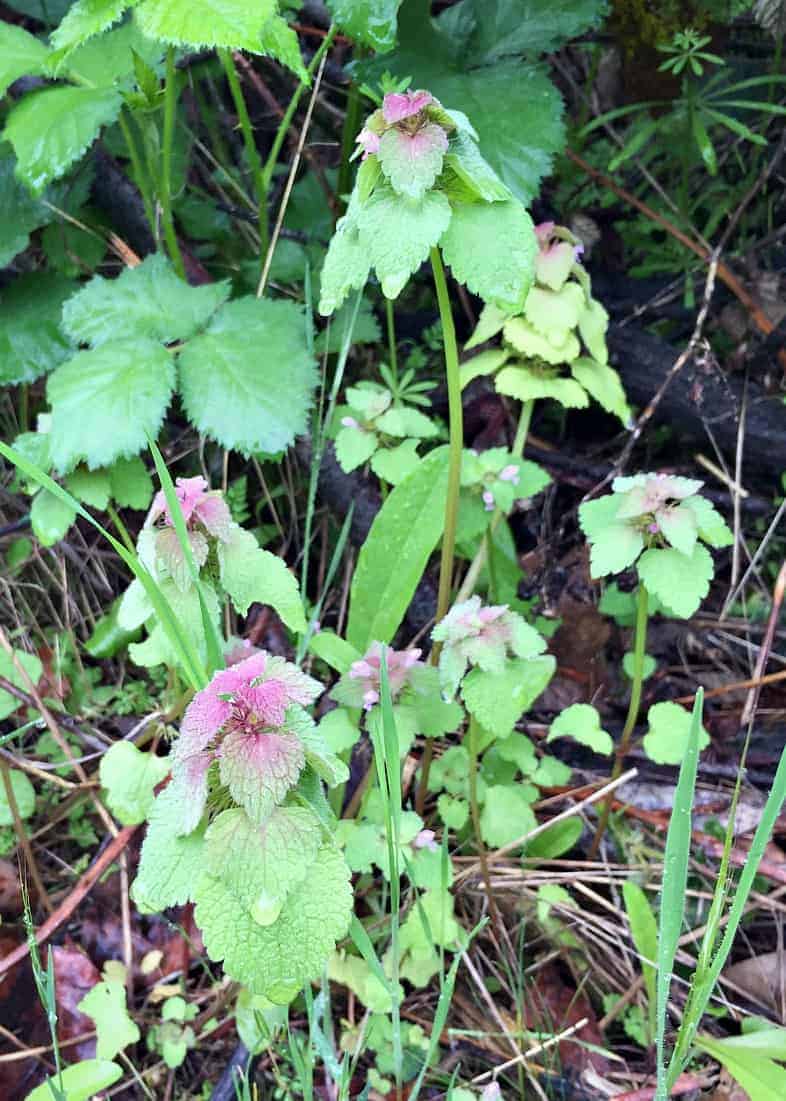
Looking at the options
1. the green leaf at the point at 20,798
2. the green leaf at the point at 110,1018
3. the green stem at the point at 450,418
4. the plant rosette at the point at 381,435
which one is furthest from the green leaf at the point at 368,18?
the green leaf at the point at 110,1018

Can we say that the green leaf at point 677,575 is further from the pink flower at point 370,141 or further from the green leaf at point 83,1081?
the green leaf at point 83,1081

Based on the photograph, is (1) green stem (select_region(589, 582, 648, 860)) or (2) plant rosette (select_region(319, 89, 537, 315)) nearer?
(2) plant rosette (select_region(319, 89, 537, 315))

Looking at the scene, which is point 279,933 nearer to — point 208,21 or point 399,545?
point 399,545

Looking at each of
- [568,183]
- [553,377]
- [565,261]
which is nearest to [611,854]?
[553,377]

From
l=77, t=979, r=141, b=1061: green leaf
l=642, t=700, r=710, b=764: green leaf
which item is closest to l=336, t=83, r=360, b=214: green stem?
l=642, t=700, r=710, b=764: green leaf

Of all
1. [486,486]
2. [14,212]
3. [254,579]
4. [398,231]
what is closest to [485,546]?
[486,486]

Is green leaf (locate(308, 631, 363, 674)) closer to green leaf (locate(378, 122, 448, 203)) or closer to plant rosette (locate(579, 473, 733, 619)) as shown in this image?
plant rosette (locate(579, 473, 733, 619))
